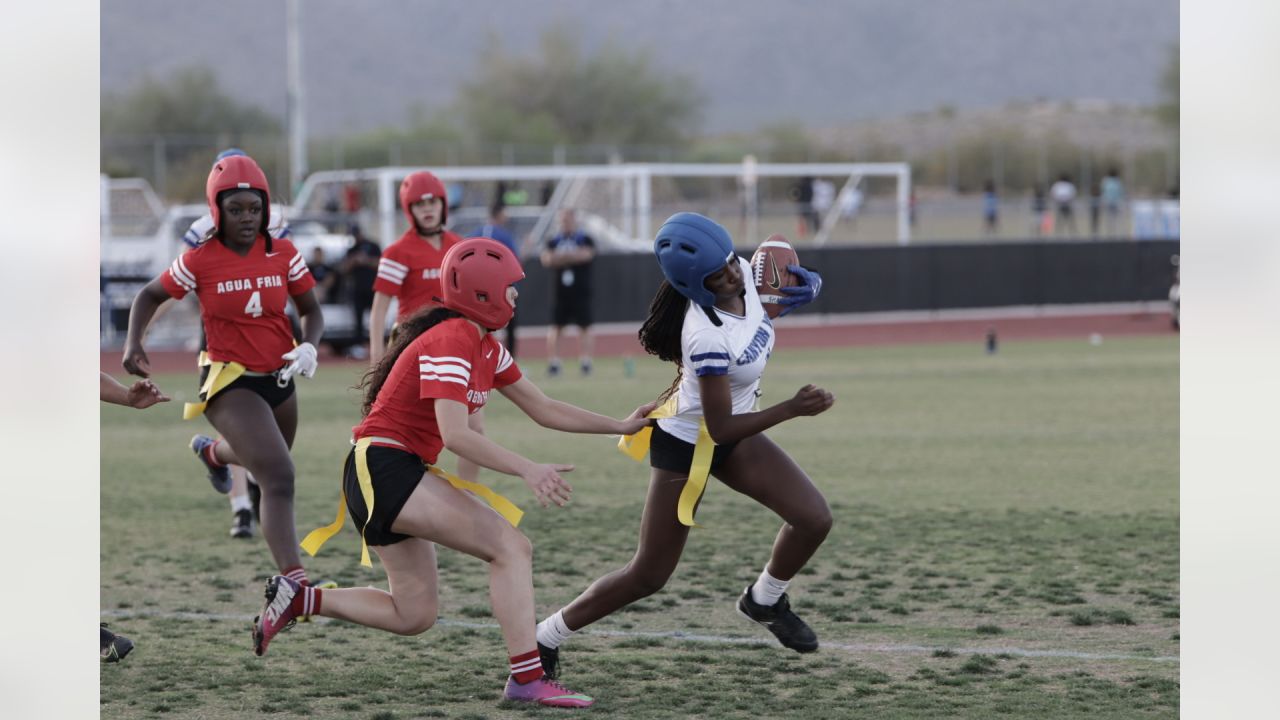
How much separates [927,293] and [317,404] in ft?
55.1

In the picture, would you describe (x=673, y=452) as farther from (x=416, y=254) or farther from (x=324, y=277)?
(x=324, y=277)

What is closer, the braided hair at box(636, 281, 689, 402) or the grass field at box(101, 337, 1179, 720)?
the grass field at box(101, 337, 1179, 720)

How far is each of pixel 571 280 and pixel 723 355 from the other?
15.6 metres

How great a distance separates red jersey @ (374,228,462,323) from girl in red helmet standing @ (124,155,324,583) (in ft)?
5.90

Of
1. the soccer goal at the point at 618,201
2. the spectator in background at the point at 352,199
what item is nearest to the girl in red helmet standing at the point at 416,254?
the soccer goal at the point at 618,201

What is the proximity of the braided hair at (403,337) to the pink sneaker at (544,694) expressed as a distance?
1.18 metres

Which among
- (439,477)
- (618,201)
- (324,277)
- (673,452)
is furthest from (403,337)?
(618,201)

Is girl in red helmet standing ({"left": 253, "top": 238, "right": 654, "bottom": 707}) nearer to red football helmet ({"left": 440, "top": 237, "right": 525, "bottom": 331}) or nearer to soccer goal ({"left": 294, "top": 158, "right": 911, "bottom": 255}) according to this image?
red football helmet ({"left": 440, "top": 237, "right": 525, "bottom": 331})

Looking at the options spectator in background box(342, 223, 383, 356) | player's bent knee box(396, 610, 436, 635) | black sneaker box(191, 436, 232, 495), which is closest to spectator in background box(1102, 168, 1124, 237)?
spectator in background box(342, 223, 383, 356)

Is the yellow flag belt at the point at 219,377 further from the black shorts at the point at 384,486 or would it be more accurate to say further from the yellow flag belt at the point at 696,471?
the yellow flag belt at the point at 696,471

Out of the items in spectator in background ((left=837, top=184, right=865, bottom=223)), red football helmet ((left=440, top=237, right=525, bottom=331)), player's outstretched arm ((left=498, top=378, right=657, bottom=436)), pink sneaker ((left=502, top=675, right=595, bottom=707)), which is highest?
spectator in background ((left=837, top=184, right=865, bottom=223))

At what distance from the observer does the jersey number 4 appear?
25.7ft
